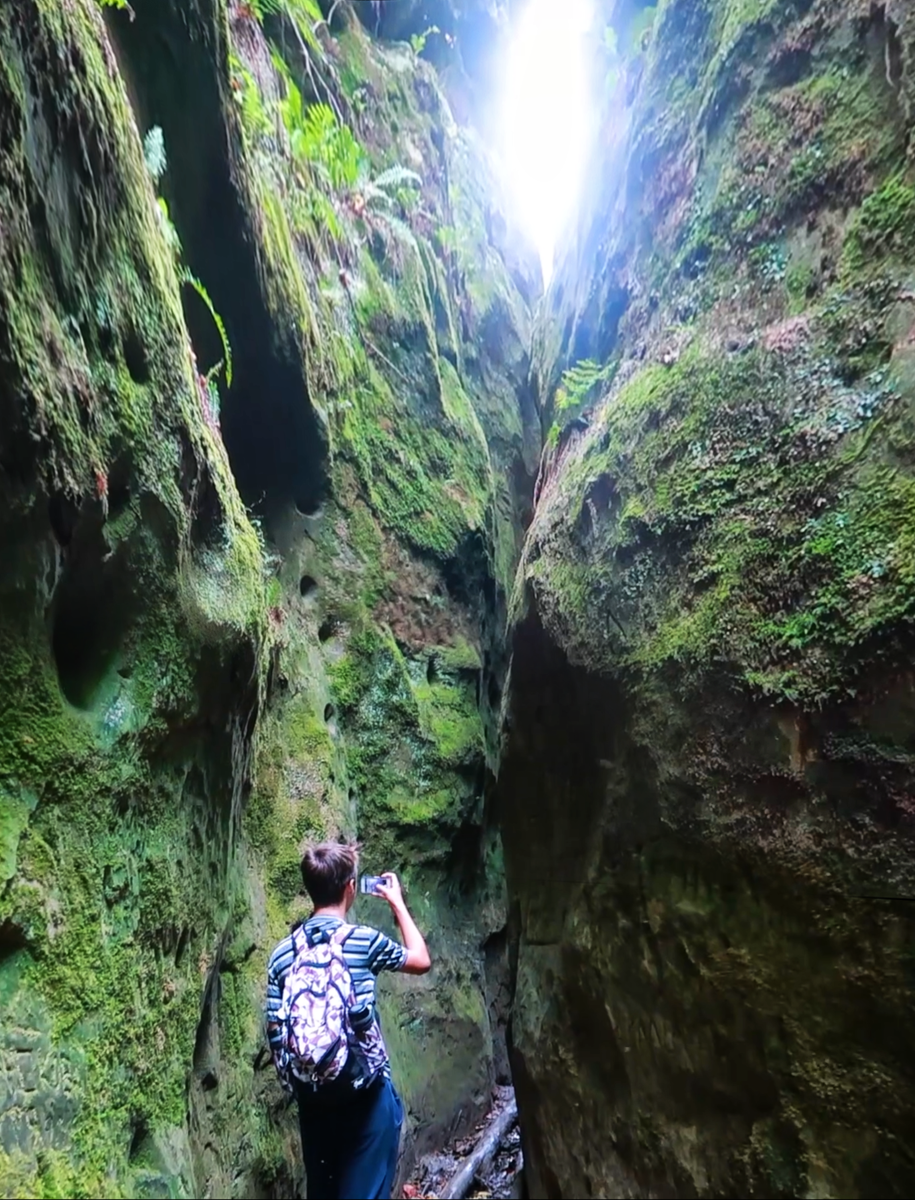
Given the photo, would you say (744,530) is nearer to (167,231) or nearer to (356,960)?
(356,960)

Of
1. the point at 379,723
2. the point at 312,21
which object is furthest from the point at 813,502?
the point at 312,21

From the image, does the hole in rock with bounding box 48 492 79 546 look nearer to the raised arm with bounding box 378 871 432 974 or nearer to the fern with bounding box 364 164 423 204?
the raised arm with bounding box 378 871 432 974

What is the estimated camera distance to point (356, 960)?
3426mm

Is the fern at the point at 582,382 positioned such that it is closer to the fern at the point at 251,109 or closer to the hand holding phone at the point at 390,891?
the fern at the point at 251,109

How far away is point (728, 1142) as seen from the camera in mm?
3656

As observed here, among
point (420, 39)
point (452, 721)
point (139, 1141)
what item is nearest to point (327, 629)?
point (452, 721)

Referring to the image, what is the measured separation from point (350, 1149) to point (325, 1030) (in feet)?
1.95

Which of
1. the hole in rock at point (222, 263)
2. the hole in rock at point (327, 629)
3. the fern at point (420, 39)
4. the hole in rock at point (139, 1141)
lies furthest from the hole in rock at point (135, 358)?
the fern at point (420, 39)

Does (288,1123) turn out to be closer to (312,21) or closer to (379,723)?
(379,723)

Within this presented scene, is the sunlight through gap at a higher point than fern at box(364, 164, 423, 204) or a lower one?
higher

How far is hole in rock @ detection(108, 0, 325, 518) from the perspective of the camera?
14.8 ft

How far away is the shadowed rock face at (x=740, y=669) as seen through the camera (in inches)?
124

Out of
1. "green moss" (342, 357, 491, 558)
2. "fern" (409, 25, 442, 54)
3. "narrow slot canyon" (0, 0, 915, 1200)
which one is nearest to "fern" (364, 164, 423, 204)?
"narrow slot canyon" (0, 0, 915, 1200)

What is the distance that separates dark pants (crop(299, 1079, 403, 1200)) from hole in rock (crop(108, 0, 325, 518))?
4326mm
